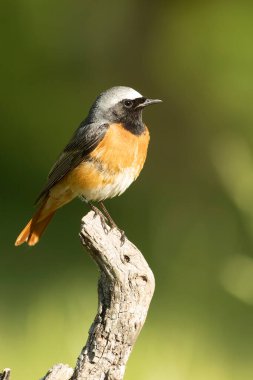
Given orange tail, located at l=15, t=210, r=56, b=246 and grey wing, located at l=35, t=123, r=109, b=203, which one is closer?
grey wing, located at l=35, t=123, r=109, b=203

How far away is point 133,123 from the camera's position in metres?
3.74

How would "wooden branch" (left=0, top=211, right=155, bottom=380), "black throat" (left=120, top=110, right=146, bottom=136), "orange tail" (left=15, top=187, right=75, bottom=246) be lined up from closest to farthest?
"wooden branch" (left=0, top=211, right=155, bottom=380) < "black throat" (left=120, top=110, right=146, bottom=136) < "orange tail" (left=15, top=187, right=75, bottom=246)

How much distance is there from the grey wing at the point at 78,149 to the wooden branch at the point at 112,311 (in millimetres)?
826

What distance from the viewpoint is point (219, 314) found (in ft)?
14.1

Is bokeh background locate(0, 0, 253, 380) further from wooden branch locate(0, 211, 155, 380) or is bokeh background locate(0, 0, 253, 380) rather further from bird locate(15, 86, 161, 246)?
wooden branch locate(0, 211, 155, 380)

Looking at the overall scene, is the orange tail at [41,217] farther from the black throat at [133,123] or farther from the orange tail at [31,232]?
the black throat at [133,123]

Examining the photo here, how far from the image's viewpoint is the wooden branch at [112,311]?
270 cm

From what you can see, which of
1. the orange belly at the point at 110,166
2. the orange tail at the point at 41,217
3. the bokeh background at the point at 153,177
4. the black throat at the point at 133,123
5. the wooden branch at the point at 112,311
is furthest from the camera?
the bokeh background at the point at 153,177

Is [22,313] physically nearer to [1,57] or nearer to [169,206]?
[169,206]

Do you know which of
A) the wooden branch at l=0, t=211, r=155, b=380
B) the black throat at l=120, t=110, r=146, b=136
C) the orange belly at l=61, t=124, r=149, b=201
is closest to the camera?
the wooden branch at l=0, t=211, r=155, b=380

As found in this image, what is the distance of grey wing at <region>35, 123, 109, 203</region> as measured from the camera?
3637 mm

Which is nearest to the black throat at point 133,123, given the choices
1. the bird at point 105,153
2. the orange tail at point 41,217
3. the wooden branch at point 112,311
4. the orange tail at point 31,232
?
the bird at point 105,153

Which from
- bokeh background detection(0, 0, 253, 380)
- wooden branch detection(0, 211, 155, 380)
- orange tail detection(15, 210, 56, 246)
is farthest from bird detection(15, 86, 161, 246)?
wooden branch detection(0, 211, 155, 380)

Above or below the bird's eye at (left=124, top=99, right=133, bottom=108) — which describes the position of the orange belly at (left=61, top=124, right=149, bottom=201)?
below
